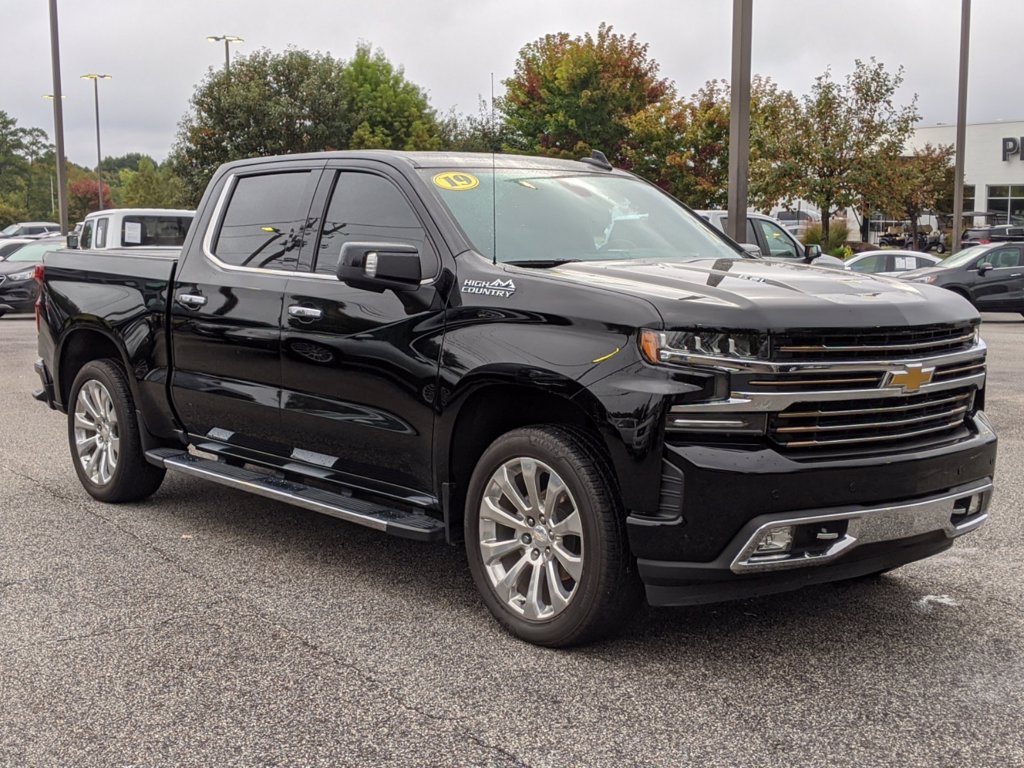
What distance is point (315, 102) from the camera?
1821 inches

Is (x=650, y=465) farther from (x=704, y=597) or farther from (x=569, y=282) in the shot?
(x=569, y=282)

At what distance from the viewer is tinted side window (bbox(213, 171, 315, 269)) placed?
5.82 meters

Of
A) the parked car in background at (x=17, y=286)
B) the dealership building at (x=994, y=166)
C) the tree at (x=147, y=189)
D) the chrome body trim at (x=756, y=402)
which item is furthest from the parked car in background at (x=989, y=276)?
the tree at (x=147, y=189)

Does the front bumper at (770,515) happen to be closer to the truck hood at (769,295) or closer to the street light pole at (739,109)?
the truck hood at (769,295)

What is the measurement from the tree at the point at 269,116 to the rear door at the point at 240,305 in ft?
118

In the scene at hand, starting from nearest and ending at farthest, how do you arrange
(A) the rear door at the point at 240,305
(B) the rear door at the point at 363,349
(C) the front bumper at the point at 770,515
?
(C) the front bumper at the point at 770,515 < (B) the rear door at the point at 363,349 < (A) the rear door at the point at 240,305

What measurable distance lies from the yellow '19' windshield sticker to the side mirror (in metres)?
0.50

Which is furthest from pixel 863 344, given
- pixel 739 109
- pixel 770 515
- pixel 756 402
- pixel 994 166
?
pixel 994 166

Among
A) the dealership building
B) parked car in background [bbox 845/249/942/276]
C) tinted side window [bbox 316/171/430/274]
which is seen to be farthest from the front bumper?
the dealership building

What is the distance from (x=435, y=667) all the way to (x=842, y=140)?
2983cm

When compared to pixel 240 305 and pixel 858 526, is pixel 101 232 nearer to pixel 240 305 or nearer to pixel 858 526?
pixel 240 305

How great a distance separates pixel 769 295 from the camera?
14.0 ft

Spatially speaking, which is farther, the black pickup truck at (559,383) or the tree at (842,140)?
the tree at (842,140)

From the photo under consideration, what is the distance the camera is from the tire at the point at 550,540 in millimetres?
4230
